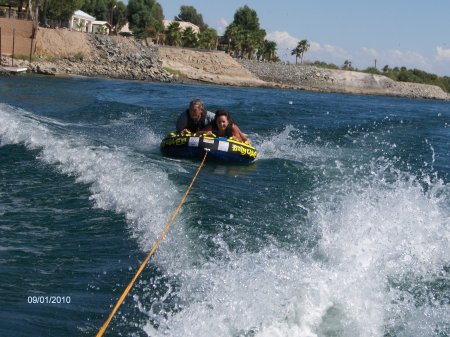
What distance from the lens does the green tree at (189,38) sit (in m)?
74.1

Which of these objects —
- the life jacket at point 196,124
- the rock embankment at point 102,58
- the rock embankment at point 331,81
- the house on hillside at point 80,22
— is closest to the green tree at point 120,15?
the house on hillside at point 80,22

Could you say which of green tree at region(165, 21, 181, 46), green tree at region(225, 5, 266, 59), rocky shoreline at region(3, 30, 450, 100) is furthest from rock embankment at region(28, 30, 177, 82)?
green tree at region(225, 5, 266, 59)

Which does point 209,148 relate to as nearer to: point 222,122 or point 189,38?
point 222,122

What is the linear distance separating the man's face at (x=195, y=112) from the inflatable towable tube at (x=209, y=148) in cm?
49

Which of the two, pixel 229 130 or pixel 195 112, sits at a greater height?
pixel 195 112

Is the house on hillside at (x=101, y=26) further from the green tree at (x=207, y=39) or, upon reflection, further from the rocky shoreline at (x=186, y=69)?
the green tree at (x=207, y=39)

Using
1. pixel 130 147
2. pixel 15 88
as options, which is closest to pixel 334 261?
pixel 130 147

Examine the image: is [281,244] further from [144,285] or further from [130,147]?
[130,147]

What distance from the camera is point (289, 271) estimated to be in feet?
17.3

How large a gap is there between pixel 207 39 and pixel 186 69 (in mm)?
14821

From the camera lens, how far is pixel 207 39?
249ft

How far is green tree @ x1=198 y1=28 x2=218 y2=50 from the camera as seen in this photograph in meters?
75.2

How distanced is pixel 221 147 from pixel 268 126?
24.4 ft

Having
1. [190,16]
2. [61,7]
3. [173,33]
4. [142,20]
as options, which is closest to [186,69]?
[173,33]
